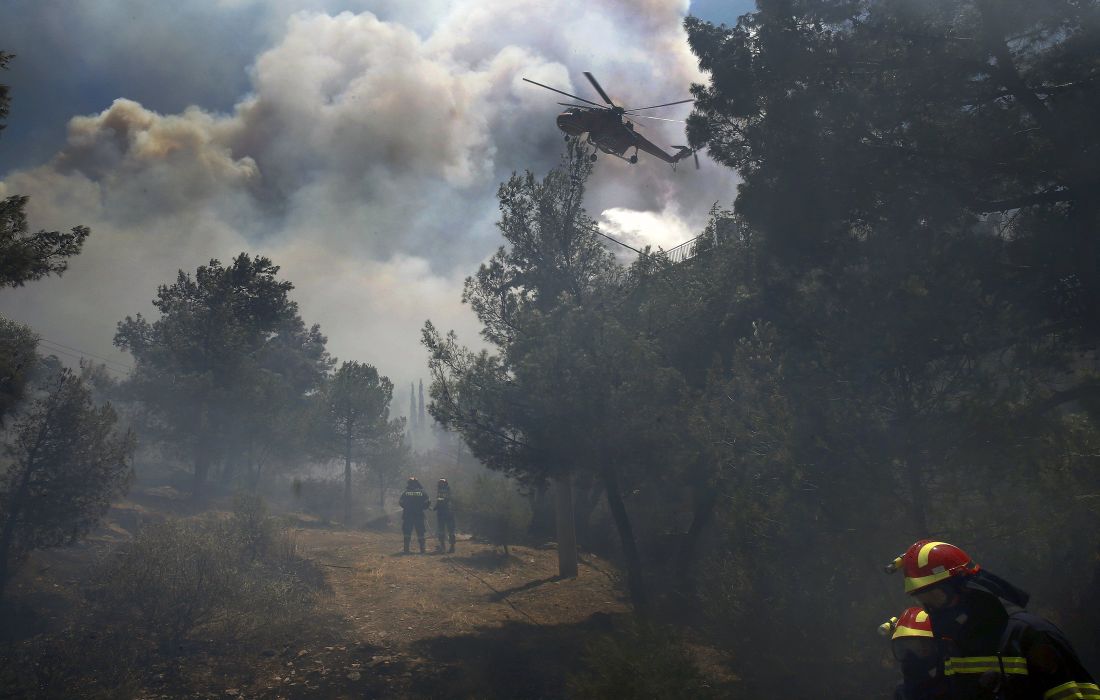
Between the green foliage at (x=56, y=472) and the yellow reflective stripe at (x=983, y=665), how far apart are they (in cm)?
1860

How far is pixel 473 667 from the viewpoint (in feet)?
29.8

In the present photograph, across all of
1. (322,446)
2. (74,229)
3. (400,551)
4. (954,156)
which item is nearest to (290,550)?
(400,551)

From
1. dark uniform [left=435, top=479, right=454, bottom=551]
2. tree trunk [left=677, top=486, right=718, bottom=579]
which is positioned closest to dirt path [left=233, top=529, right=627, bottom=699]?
dark uniform [left=435, top=479, right=454, bottom=551]

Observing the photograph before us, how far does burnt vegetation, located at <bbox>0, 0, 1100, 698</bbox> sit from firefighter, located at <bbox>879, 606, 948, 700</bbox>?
10.6ft

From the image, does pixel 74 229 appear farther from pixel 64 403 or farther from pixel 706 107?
pixel 706 107

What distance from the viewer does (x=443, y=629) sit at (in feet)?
35.5

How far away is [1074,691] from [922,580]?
70 cm

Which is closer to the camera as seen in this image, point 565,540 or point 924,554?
point 924,554

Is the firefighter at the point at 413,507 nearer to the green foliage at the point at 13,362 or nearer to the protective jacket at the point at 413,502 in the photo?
the protective jacket at the point at 413,502

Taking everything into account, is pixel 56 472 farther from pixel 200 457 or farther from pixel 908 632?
pixel 908 632

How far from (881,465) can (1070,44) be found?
6.86 m

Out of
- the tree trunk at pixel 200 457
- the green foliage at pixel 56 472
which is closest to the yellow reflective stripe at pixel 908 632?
the green foliage at pixel 56 472

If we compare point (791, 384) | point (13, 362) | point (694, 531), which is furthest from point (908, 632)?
point (13, 362)

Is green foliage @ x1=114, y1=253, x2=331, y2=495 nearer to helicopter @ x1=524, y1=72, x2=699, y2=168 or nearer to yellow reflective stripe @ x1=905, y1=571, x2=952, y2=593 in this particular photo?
helicopter @ x1=524, y1=72, x2=699, y2=168
